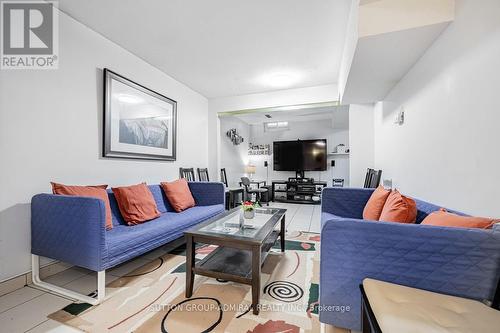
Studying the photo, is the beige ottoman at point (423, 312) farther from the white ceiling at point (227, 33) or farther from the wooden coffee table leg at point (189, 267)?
the white ceiling at point (227, 33)

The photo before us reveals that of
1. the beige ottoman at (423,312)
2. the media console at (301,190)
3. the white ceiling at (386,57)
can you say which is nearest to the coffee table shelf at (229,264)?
the beige ottoman at (423,312)

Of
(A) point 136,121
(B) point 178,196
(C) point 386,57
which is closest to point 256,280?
(B) point 178,196

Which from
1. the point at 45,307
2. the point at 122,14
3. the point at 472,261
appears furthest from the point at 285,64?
the point at 45,307

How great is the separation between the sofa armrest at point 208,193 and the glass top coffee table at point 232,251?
1.10 m

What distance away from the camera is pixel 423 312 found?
0.79 m

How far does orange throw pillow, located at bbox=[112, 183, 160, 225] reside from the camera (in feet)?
7.07

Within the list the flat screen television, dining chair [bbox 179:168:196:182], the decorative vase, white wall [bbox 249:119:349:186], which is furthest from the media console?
the decorative vase

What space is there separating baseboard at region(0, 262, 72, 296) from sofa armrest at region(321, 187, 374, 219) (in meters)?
2.82

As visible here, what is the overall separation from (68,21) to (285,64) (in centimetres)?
258

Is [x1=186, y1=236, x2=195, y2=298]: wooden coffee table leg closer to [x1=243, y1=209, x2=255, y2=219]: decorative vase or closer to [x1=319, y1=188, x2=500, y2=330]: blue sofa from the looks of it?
[x1=243, y1=209, x2=255, y2=219]: decorative vase

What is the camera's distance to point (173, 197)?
2799 millimetres

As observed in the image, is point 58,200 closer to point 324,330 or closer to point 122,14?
point 122,14

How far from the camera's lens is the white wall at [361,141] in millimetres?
3611

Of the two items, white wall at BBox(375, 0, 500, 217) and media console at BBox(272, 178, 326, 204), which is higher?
white wall at BBox(375, 0, 500, 217)
